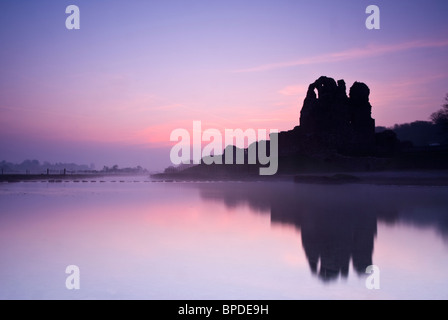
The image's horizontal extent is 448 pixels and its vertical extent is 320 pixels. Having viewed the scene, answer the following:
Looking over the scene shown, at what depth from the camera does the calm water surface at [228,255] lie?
580 cm

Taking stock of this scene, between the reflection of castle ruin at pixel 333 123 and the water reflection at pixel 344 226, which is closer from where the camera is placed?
the water reflection at pixel 344 226

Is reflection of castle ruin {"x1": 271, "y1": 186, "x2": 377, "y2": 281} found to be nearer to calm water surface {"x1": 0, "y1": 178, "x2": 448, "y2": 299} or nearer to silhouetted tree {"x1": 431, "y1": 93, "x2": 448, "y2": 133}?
calm water surface {"x1": 0, "y1": 178, "x2": 448, "y2": 299}

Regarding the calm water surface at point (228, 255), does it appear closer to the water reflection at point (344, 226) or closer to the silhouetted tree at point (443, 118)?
the water reflection at point (344, 226)

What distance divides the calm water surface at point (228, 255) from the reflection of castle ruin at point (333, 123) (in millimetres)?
50312

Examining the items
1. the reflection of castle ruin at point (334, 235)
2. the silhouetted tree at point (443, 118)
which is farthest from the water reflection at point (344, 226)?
the silhouetted tree at point (443, 118)

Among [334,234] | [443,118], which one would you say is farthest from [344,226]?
[443,118]

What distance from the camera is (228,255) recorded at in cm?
819

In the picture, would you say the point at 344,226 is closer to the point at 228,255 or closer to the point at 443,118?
the point at 228,255

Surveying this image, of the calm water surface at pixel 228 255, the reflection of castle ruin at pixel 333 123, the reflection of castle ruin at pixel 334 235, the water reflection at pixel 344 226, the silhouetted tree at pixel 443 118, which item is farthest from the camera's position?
the reflection of castle ruin at pixel 333 123

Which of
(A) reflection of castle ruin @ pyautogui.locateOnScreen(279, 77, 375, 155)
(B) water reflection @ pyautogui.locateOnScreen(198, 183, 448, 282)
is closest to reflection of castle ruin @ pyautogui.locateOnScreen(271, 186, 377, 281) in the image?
(B) water reflection @ pyautogui.locateOnScreen(198, 183, 448, 282)

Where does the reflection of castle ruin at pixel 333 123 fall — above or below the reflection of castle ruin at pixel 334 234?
above

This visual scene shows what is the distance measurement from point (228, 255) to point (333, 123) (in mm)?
60926
